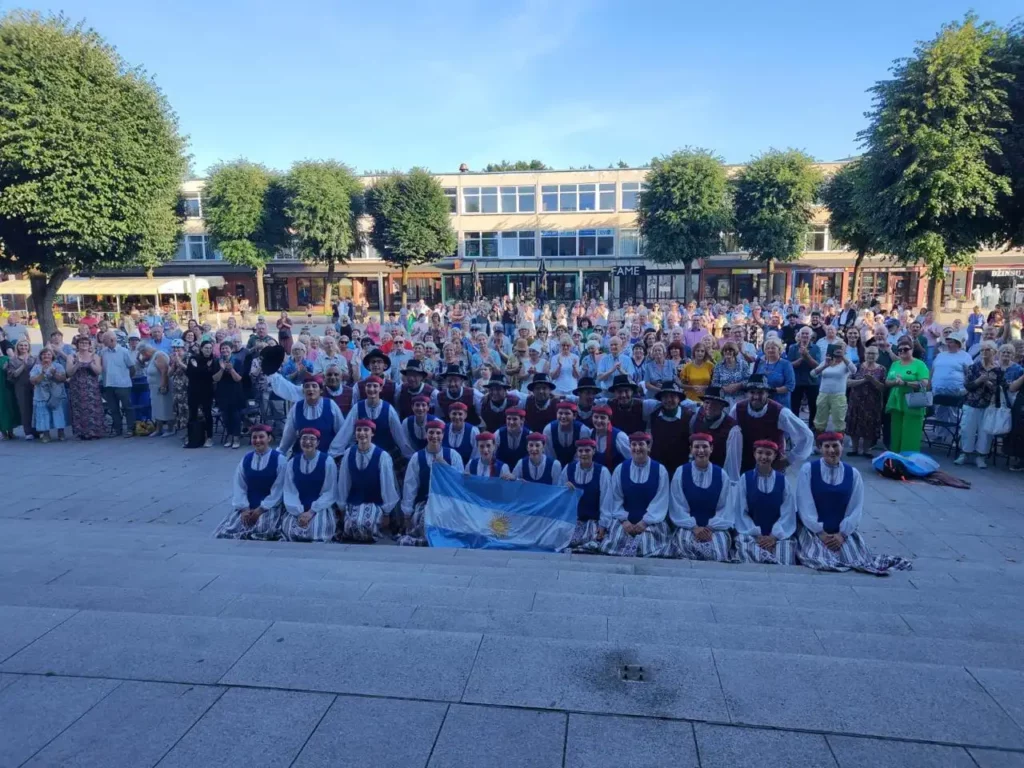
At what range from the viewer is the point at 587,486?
22.5 feet

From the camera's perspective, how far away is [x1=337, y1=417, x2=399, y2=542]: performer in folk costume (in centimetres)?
702

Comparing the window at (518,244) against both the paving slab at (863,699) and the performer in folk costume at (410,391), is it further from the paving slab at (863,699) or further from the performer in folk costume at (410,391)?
the paving slab at (863,699)

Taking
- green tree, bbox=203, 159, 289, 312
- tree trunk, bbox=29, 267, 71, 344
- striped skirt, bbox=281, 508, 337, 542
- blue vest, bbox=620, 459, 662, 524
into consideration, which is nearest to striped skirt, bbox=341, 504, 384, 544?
striped skirt, bbox=281, 508, 337, 542

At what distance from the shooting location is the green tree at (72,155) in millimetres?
18156

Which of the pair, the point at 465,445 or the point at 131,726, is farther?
the point at 465,445

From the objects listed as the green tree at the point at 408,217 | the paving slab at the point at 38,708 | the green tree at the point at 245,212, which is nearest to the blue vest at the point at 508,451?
the paving slab at the point at 38,708

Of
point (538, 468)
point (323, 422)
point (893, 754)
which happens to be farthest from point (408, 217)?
point (893, 754)

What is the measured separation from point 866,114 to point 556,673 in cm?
2092

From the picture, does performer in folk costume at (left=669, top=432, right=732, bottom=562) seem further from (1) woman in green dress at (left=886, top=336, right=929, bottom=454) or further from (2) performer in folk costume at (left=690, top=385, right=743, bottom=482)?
(1) woman in green dress at (left=886, top=336, right=929, bottom=454)

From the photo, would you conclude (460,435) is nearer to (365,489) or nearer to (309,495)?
(365,489)

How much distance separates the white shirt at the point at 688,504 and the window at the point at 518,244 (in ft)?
142

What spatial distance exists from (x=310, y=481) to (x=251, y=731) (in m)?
4.33

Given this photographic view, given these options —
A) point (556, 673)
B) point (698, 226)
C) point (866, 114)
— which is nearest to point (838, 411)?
point (556, 673)

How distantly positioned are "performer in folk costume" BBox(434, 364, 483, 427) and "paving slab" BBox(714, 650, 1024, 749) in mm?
5349
